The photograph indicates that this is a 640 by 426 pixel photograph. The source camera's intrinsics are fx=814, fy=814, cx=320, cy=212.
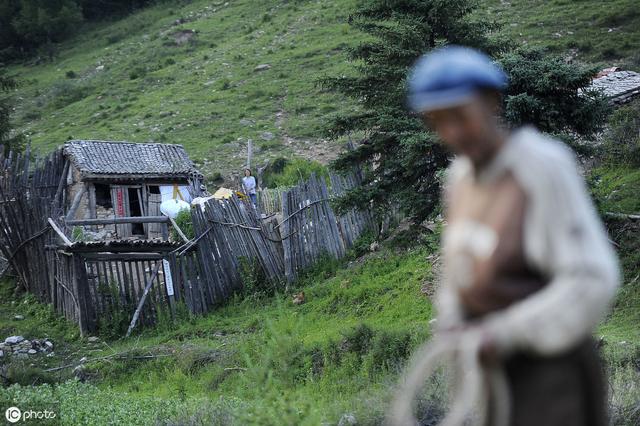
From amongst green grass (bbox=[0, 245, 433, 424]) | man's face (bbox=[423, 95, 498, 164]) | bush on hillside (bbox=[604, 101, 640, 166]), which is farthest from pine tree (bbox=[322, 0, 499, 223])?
man's face (bbox=[423, 95, 498, 164])

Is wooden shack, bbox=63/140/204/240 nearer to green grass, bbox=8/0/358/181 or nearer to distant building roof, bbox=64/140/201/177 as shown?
distant building roof, bbox=64/140/201/177

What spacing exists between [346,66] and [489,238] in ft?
102

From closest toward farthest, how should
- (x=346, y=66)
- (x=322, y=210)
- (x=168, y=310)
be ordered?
1. (x=168, y=310)
2. (x=322, y=210)
3. (x=346, y=66)

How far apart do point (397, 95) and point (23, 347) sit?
25.7ft

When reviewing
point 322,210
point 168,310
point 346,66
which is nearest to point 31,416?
point 168,310

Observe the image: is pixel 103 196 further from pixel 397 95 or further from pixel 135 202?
pixel 397 95

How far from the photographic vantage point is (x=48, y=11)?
54688 millimetres

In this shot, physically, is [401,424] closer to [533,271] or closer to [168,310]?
[533,271]

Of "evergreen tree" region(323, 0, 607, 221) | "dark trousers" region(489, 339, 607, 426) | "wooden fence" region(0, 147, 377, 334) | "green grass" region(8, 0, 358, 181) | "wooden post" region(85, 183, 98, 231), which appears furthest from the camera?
"green grass" region(8, 0, 358, 181)

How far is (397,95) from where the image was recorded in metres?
13.2

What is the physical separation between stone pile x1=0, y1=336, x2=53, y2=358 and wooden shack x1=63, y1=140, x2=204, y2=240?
8580 millimetres

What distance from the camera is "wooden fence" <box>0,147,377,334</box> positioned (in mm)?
15016

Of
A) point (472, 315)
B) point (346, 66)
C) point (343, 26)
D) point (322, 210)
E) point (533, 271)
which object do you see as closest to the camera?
point (533, 271)

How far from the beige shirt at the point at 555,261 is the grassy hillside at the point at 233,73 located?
79.1 feet
